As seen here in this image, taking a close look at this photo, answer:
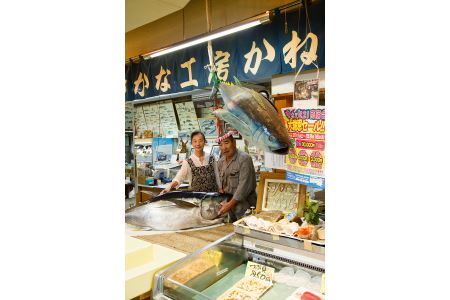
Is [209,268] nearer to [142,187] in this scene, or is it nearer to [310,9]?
[310,9]

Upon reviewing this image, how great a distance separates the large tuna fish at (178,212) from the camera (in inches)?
152

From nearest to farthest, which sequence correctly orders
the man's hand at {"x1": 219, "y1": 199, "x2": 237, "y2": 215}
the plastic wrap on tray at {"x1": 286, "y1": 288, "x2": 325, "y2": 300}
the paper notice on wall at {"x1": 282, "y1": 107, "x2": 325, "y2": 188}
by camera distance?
1. the plastic wrap on tray at {"x1": 286, "y1": 288, "x2": 325, "y2": 300}
2. the paper notice on wall at {"x1": 282, "y1": 107, "x2": 325, "y2": 188}
3. the man's hand at {"x1": 219, "y1": 199, "x2": 237, "y2": 215}

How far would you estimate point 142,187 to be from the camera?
8.22 m

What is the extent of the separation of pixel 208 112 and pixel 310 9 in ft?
12.3

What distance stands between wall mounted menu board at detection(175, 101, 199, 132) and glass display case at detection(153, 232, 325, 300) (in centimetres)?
495

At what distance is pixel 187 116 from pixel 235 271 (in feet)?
17.6

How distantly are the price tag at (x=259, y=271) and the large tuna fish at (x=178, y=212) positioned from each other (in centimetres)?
156

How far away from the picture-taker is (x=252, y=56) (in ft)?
14.6

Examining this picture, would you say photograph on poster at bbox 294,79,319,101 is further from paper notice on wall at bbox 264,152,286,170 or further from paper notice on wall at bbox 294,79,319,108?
paper notice on wall at bbox 264,152,286,170

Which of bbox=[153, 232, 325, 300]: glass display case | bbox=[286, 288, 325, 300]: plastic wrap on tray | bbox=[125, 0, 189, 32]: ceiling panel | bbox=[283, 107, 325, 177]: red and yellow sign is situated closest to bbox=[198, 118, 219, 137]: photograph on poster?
bbox=[125, 0, 189, 32]: ceiling panel

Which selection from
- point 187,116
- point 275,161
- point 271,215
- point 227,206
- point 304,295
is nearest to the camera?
point 304,295

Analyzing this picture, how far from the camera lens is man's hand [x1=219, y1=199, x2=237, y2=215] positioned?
13.3 feet

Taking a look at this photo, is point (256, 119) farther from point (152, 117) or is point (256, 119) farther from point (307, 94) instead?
point (152, 117)

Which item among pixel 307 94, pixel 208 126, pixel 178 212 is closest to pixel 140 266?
pixel 178 212
